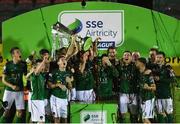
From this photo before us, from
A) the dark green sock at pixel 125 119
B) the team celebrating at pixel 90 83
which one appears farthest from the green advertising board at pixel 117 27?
the dark green sock at pixel 125 119

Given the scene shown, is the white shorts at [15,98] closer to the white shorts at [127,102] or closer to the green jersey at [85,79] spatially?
the green jersey at [85,79]

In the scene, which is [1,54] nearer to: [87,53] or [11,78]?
[11,78]

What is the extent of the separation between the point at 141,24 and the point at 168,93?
152cm

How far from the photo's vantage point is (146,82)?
28.9ft

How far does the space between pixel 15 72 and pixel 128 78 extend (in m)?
2.10


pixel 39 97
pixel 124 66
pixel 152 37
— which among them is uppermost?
pixel 152 37

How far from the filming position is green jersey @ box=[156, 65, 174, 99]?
9.12m

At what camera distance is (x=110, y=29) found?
9844 millimetres

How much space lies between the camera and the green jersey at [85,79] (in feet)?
29.6

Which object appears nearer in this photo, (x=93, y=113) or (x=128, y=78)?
(x=93, y=113)

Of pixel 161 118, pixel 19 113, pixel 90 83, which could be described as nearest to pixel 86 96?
pixel 90 83

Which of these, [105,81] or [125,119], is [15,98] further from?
[125,119]

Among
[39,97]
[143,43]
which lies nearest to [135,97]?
[143,43]

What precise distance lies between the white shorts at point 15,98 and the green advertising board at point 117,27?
908mm
